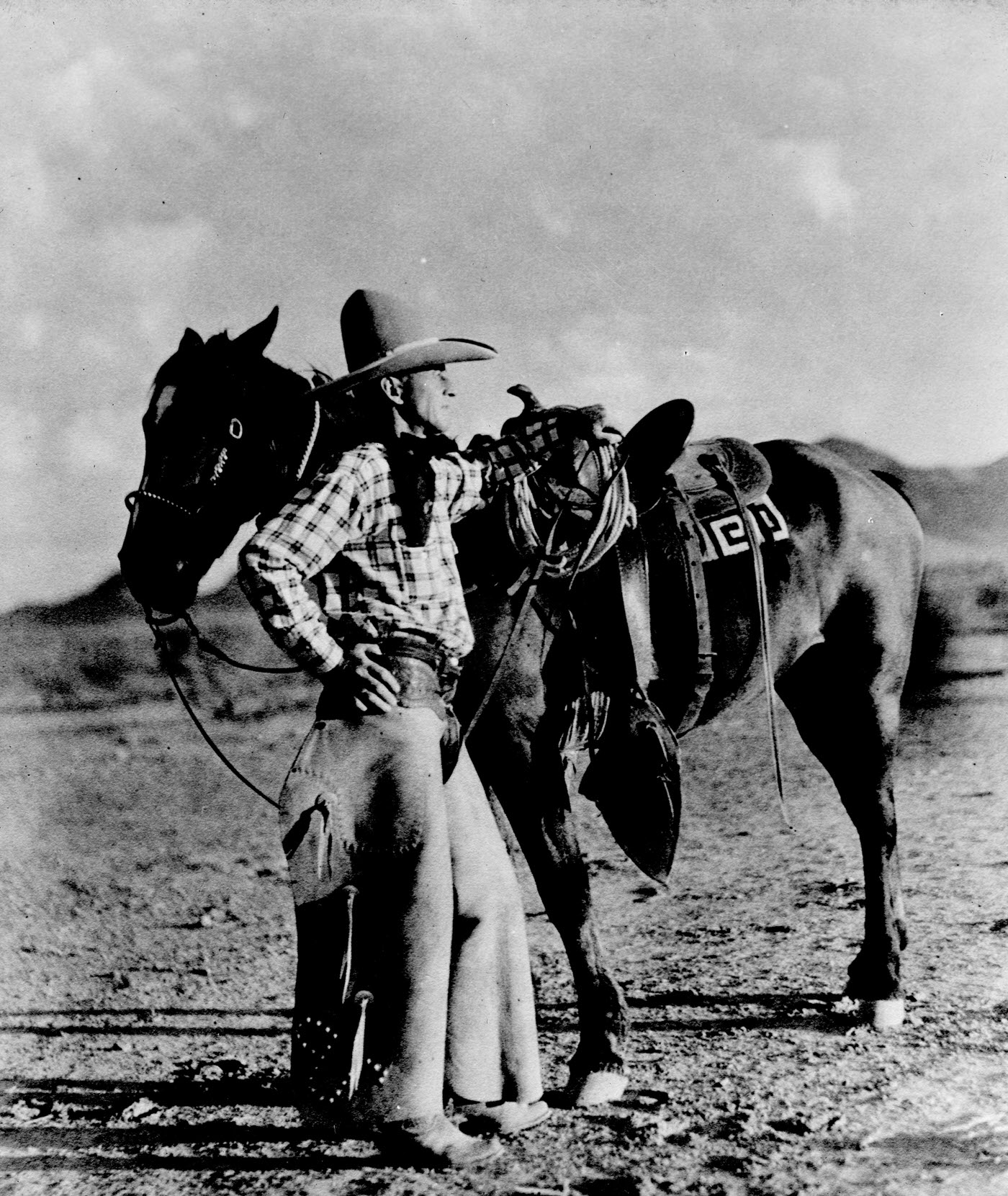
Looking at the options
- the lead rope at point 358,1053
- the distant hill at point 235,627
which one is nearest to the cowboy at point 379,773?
the lead rope at point 358,1053

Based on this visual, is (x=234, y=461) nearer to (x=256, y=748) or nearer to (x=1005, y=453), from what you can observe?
(x=1005, y=453)

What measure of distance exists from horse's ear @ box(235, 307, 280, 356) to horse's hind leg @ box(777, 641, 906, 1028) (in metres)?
2.29

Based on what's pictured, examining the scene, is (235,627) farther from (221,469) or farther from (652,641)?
(221,469)

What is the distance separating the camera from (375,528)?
7.99 ft

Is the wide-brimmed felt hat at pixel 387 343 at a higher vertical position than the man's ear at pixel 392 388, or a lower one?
higher

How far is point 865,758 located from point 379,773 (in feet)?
6.90

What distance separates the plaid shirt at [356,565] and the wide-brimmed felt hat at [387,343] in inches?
7.4

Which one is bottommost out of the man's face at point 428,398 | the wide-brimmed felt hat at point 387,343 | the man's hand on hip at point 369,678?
the man's hand on hip at point 369,678

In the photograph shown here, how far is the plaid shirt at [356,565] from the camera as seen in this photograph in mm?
2252

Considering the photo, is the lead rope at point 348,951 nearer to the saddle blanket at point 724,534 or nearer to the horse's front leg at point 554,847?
the horse's front leg at point 554,847

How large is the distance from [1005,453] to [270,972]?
368 cm

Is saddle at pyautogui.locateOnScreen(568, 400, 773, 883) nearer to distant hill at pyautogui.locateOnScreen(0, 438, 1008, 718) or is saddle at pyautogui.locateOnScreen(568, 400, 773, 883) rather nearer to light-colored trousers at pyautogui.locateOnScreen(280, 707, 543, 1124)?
light-colored trousers at pyautogui.locateOnScreen(280, 707, 543, 1124)

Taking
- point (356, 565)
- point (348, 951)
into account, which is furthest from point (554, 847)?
point (356, 565)

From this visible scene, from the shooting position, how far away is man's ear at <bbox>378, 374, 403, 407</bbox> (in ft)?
8.27
